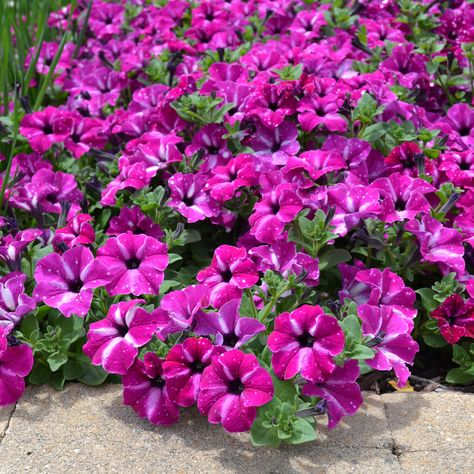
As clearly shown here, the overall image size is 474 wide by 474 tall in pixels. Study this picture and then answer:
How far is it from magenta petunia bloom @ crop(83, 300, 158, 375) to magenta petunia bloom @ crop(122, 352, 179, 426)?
0.04 m

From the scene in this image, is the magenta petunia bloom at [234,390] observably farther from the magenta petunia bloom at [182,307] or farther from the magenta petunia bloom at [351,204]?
the magenta petunia bloom at [351,204]

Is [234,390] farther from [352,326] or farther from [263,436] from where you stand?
[352,326]

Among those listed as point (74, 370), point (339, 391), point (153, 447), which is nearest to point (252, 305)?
point (339, 391)

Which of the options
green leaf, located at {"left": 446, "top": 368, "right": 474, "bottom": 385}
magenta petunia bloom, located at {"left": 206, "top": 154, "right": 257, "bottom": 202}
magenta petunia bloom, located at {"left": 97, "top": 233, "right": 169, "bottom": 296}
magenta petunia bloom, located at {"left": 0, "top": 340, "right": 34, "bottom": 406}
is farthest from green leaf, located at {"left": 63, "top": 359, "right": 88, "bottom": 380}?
green leaf, located at {"left": 446, "top": 368, "right": 474, "bottom": 385}

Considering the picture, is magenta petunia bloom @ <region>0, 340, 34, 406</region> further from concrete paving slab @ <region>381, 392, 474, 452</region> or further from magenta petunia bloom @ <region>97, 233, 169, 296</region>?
concrete paving slab @ <region>381, 392, 474, 452</region>

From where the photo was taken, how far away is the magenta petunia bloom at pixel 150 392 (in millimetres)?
2037

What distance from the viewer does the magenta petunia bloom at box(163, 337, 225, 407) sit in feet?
6.56

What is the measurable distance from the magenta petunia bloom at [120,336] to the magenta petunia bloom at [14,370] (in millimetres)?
177

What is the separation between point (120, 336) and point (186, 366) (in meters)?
0.23

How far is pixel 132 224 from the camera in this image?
2.51 meters

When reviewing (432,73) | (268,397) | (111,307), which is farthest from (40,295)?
(432,73)

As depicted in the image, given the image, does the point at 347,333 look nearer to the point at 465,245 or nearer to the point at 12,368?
the point at 465,245

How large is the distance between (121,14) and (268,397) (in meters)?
3.23

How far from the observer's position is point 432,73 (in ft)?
10.3
